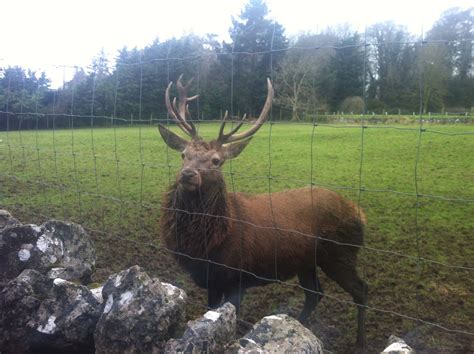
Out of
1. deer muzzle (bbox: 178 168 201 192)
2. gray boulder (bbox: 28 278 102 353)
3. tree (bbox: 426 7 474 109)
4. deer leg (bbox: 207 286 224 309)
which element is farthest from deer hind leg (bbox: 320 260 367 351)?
gray boulder (bbox: 28 278 102 353)

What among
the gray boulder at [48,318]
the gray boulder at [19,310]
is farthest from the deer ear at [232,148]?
the gray boulder at [19,310]

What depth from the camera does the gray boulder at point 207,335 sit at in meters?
3.00

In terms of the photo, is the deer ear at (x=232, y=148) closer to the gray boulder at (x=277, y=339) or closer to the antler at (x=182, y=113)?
the antler at (x=182, y=113)

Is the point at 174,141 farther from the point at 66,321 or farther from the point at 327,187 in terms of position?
the point at 66,321

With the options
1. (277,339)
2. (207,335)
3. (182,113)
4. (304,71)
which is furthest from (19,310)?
(304,71)

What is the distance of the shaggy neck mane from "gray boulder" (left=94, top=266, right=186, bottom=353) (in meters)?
0.90

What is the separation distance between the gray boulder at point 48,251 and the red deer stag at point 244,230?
0.84 m

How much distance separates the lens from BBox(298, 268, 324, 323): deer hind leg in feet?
16.2

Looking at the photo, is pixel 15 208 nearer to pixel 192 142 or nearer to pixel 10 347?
pixel 192 142

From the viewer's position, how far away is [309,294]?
16.5 ft

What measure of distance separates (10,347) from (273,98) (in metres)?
3.04

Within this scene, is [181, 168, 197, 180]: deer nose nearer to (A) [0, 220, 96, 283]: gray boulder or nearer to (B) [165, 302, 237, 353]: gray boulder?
(A) [0, 220, 96, 283]: gray boulder

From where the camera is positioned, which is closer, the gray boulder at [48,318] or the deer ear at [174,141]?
the gray boulder at [48,318]

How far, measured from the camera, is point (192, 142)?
4.93 metres
